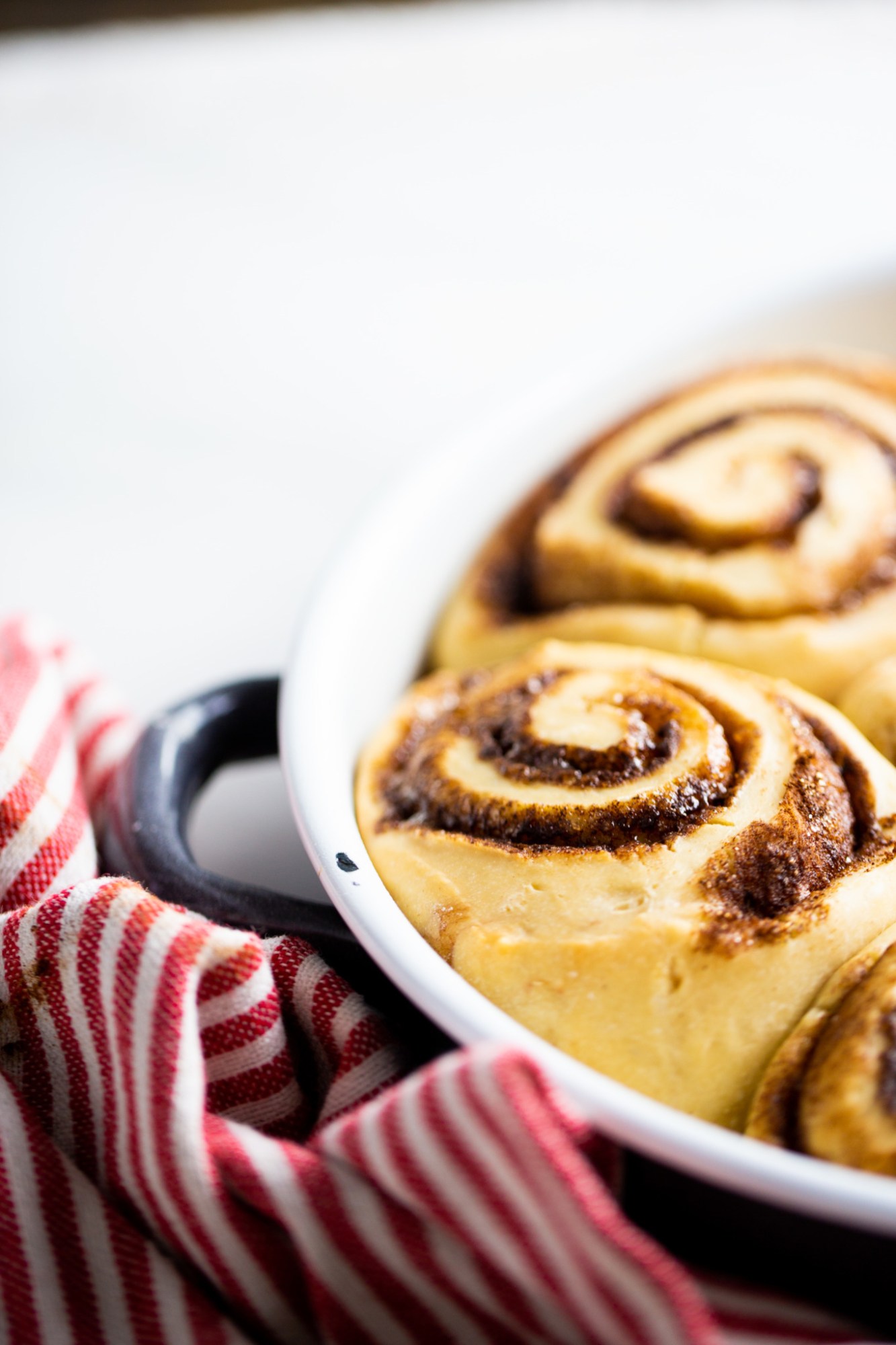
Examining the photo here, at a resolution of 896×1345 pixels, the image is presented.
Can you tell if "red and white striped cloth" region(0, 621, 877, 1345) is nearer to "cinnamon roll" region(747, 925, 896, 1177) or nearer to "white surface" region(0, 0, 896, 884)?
"cinnamon roll" region(747, 925, 896, 1177)

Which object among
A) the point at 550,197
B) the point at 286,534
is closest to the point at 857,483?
the point at 286,534

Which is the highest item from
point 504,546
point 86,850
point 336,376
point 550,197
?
point 550,197

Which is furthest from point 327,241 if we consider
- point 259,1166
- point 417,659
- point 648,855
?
point 259,1166

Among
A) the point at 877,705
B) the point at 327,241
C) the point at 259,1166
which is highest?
the point at 327,241

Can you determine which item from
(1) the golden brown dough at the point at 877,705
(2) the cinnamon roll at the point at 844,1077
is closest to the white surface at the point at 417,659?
(2) the cinnamon roll at the point at 844,1077

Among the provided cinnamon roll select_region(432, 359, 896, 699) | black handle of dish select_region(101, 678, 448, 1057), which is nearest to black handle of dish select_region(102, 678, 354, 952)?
black handle of dish select_region(101, 678, 448, 1057)

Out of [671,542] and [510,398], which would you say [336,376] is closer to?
[510,398]

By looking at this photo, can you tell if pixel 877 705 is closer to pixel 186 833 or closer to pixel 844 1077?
pixel 844 1077
